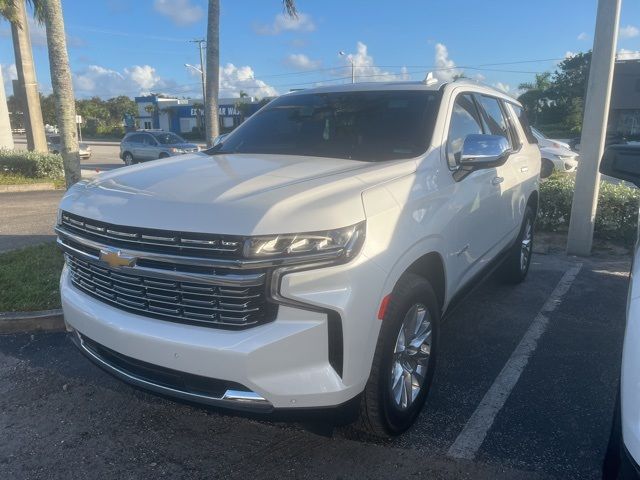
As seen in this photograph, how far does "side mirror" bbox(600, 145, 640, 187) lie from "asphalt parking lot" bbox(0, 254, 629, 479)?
145 cm

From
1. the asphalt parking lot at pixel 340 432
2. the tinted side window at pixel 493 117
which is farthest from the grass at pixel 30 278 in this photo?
the tinted side window at pixel 493 117

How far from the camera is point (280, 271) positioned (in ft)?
7.72

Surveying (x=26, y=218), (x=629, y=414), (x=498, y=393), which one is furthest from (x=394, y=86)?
(x=26, y=218)

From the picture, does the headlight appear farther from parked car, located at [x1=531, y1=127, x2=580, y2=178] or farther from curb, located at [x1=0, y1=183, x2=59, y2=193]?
parked car, located at [x1=531, y1=127, x2=580, y2=178]

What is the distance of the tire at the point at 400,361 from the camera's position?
264 centimetres

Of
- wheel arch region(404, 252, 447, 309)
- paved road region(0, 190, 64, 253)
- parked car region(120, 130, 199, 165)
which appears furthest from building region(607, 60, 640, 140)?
wheel arch region(404, 252, 447, 309)

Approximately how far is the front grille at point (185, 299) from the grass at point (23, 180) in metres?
13.0

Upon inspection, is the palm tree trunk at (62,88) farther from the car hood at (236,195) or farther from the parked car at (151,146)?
the parked car at (151,146)

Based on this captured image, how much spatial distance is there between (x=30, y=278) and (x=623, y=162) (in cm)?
527

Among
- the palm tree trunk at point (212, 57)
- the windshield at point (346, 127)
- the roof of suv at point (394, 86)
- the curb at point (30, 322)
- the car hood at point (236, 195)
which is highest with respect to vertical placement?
the palm tree trunk at point (212, 57)

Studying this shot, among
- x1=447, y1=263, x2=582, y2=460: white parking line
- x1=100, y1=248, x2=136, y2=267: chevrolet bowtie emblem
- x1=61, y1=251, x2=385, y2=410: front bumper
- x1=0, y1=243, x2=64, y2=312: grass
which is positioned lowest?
x1=447, y1=263, x2=582, y2=460: white parking line

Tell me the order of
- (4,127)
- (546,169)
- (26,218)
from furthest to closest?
(4,127) → (26,218) → (546,169)

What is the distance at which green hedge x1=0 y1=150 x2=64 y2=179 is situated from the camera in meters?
15.0

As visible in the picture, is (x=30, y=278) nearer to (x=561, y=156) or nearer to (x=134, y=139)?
(x=561, y=156)
